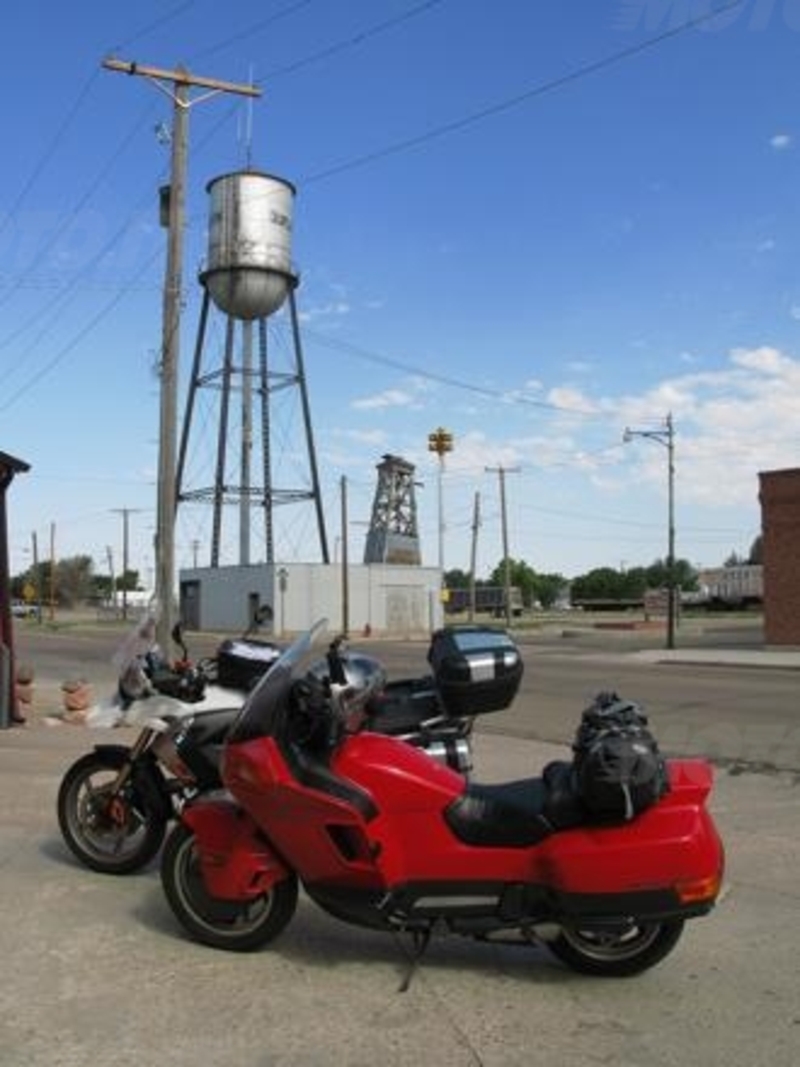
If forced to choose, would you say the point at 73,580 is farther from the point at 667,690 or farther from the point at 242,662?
the point at 242,662

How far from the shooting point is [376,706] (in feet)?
20.5

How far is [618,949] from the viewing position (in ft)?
17.7

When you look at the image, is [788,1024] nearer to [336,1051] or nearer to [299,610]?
[336,1051]

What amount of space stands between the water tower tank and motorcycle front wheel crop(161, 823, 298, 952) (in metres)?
50.9

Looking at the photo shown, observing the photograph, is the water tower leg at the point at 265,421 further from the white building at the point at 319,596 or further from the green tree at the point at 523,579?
the green tree at the point at 523,579

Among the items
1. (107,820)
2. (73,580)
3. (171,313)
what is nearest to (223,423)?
(171,313)

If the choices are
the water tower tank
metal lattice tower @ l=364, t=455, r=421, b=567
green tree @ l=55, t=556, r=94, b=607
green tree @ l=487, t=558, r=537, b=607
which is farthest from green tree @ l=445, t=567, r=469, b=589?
the water tower tank

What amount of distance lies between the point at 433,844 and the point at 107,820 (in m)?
2.65

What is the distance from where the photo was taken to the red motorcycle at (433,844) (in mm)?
5086

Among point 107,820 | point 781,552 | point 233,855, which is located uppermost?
point 781,552

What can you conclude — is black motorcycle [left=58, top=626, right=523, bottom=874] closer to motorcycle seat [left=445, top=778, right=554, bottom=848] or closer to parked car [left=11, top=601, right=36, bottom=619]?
motorcycle seat [left=445, top=778, right=554, bottom=848]

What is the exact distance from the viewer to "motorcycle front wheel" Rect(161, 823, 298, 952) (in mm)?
5742

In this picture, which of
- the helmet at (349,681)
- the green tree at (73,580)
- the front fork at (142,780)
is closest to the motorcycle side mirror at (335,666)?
the helmet at (349,681)

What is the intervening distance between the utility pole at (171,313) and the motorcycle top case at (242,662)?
1411cm
